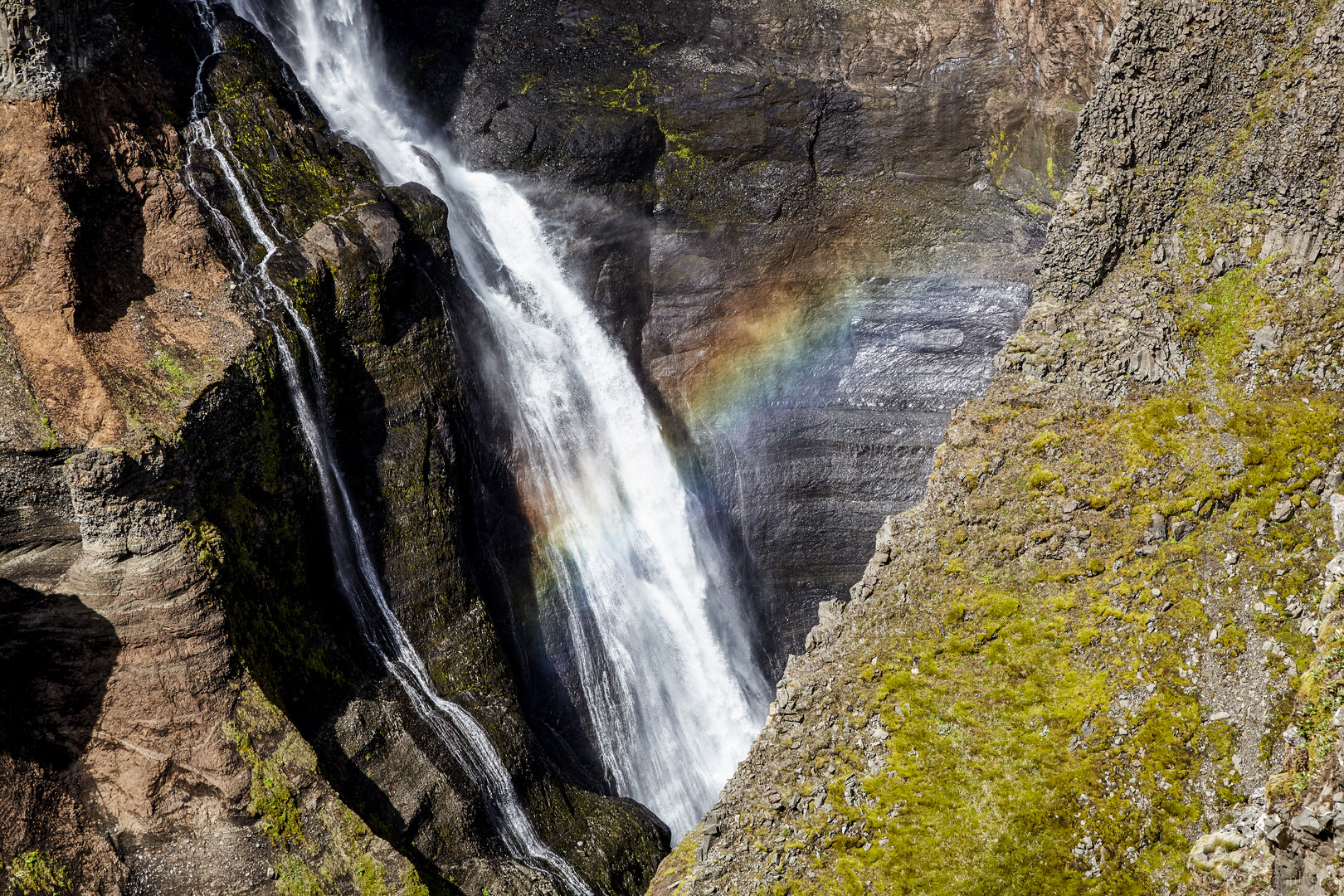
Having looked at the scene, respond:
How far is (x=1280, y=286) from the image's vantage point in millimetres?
8375

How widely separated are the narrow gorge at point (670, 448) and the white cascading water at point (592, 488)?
104 mm

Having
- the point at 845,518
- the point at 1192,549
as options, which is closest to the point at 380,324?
the point at 845,518

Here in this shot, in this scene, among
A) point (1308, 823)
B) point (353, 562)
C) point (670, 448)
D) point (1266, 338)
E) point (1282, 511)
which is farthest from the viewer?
point (670, 448)

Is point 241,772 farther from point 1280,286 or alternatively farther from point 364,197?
point 1280,286

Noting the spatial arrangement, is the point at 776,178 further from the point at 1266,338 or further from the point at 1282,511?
the point at 1282,511

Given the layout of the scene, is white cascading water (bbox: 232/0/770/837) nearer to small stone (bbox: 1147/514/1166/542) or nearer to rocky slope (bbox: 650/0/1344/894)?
rocky slope (bbox: 650/0/1344/894)

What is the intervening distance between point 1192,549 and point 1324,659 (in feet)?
6.12

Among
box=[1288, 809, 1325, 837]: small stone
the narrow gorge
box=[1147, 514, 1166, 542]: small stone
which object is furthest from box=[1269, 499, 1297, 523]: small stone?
box=[1288, 809, 1325, 837]: small stone

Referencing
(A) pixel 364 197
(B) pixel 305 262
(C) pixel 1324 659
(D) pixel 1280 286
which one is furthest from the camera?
(A) pixel 364 197

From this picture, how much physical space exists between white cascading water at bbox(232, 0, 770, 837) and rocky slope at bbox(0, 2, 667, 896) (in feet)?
7.65

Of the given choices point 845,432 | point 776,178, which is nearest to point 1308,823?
point 845,432

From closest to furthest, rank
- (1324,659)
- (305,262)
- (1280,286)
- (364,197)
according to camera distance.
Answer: (1324,659)
(1280,286)
(305,262)
(364,197)

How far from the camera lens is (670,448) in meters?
18.9

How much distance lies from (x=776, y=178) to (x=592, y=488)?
8.14 metres
